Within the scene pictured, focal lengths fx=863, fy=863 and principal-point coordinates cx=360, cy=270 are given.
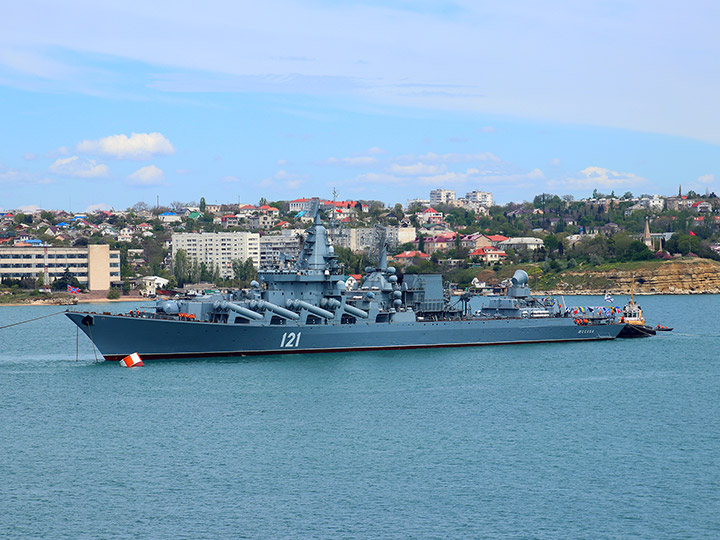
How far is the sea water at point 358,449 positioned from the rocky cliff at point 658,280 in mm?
82784

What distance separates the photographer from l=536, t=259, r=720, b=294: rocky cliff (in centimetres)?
12594

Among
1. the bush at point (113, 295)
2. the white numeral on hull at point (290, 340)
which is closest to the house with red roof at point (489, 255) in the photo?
the bush at point (113, 295)

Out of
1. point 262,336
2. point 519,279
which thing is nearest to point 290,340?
point 262,336

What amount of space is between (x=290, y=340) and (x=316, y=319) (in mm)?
2098

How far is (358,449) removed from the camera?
27.6 metres

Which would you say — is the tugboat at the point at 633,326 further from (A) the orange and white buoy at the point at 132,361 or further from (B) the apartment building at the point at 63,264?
(B) the apartment building at the point at 63,264

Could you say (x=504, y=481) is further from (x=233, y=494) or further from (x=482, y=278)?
(x=482, y=278)

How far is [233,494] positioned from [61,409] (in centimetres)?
1274

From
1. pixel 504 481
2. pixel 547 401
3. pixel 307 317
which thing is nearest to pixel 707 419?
pixel 547 401

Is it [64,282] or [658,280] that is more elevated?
[64,282]

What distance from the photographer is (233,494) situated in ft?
76.5

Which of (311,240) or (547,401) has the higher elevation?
(311,240)


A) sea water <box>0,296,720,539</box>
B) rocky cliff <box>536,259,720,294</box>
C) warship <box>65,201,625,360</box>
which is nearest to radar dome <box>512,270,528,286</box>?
warship <box>65,201,625,360</box>

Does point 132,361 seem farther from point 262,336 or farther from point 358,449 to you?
point 358,449
